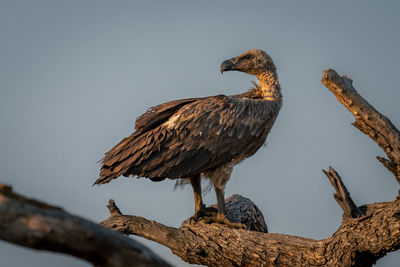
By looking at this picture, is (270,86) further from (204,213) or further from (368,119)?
(368,119)

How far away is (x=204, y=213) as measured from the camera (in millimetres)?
7301

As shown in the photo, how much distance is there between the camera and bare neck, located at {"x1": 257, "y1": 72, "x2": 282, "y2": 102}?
7787 mm

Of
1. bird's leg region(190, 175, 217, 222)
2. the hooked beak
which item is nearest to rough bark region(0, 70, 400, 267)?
bird's leg region(190, 175, 217, 222)

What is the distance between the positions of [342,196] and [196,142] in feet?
7.01

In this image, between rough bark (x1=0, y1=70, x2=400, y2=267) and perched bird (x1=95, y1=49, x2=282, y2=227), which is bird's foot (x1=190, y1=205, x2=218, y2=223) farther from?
rough bark (x1=0, y1=70, x2=400, y2=267)

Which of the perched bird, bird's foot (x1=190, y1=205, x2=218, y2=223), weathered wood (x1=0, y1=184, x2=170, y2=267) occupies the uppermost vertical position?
the perched bird

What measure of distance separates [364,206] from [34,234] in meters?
3.98

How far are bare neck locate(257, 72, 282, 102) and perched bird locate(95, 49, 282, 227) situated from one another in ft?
1.05

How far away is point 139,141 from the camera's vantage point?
22.0ft

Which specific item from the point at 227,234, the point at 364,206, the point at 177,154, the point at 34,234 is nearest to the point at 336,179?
the point at 364,206

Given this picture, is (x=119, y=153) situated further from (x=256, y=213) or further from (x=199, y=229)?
(x=256, y=213)

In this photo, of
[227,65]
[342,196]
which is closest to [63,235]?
[342,196]

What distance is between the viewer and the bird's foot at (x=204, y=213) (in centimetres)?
714

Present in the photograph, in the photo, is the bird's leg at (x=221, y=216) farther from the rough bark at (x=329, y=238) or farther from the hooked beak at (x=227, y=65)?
the hooked beak at (x=227, y=65)
